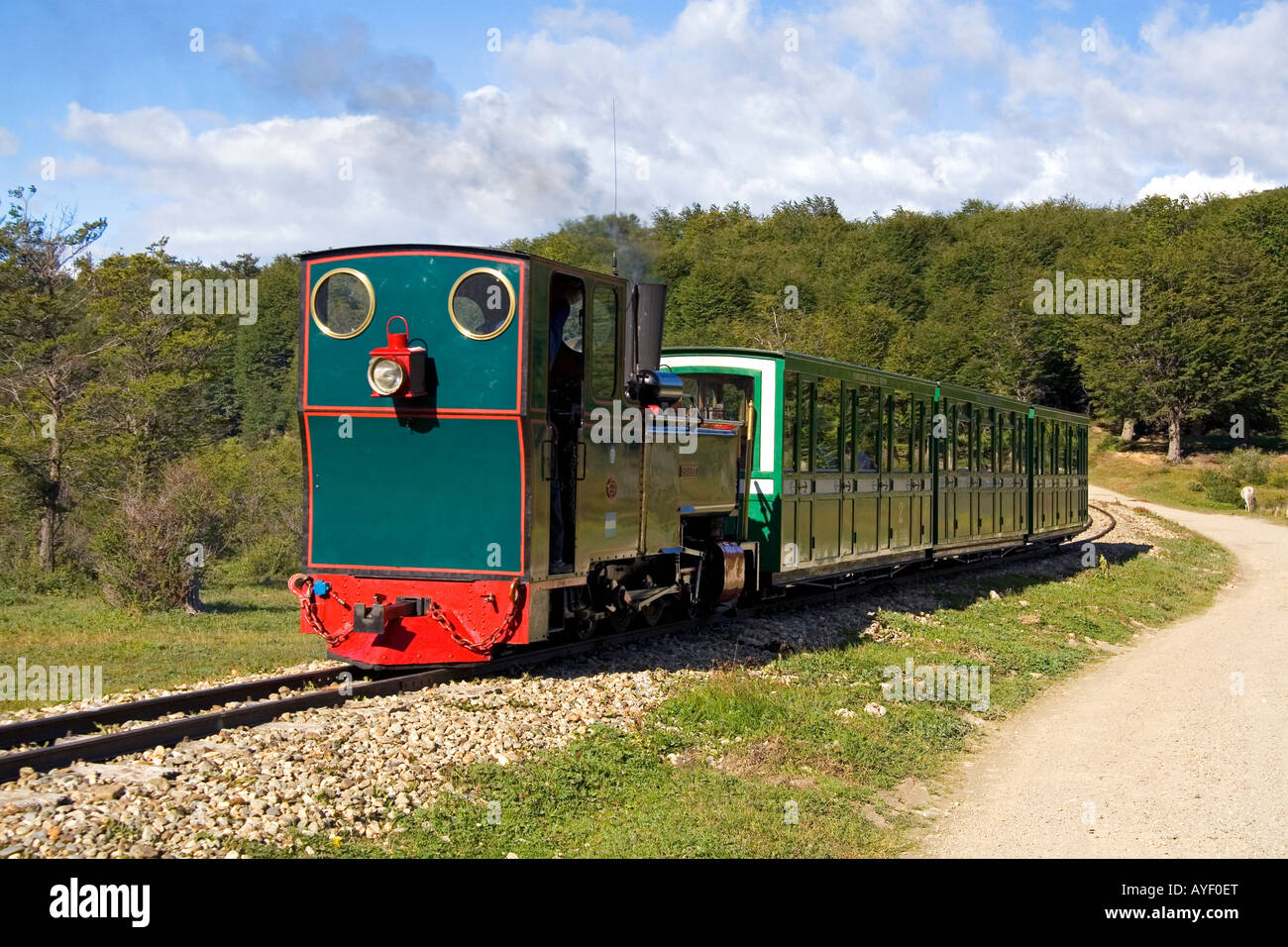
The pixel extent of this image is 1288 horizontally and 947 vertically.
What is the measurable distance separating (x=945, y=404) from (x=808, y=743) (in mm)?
11241

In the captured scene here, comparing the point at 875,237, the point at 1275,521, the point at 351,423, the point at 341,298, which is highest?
the point at 875,237

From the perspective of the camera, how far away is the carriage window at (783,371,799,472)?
14.0 metres

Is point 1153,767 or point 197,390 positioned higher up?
point 197,390

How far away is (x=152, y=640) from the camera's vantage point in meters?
13.7

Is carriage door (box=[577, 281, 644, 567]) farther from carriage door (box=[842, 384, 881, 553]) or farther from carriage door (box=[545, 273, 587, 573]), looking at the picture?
carriage door (box=[842, 384, 881, 553])

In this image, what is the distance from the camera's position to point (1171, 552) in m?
28.7

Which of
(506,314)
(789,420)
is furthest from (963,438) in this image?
(506,314)

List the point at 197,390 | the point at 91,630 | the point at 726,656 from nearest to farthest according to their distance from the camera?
1. the point at 726,656
2. the point at 91,630
3. the point at 197,390

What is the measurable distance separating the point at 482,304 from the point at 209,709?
3.77 metres

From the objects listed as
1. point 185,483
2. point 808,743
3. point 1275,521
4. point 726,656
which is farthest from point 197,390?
point 1275,521

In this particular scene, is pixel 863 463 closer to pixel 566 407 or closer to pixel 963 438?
pixel 963 438

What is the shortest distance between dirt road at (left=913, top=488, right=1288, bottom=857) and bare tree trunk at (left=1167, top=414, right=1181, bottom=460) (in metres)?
52.8

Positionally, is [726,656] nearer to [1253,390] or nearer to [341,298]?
[341,298]

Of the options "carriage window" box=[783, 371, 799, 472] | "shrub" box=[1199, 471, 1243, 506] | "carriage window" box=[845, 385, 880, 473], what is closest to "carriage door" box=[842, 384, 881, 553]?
"carriage window" box=[845, 385, 880, 473]
